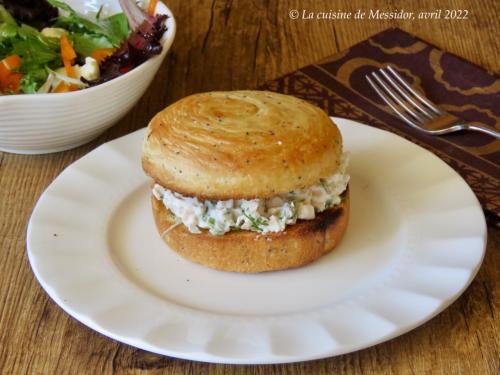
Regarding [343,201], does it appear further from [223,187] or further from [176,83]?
[176,83]

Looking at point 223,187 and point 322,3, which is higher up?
point 223,187

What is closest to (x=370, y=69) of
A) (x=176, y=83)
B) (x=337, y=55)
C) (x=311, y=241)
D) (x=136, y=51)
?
(x=337, y=55)

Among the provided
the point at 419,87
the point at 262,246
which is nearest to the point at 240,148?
the point at 262,246

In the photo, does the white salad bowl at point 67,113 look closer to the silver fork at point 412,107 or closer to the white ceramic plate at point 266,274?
the white ceramic plate at point 266,274

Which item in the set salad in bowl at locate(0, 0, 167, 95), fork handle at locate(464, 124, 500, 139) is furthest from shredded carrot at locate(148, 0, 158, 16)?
fork handle at locate(464, 124, 500, 139)

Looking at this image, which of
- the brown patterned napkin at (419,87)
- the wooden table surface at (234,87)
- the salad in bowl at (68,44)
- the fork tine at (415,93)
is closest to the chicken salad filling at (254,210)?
the wooden table surface at (234,87)
